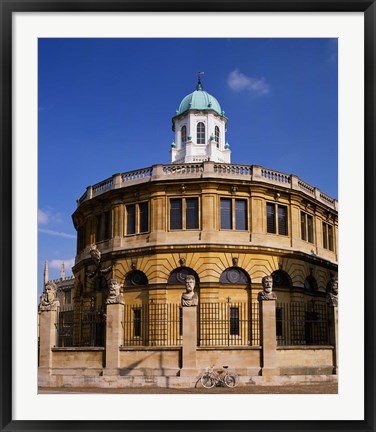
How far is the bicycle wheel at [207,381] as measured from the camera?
24.4 metres

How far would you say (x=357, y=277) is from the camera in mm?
13617

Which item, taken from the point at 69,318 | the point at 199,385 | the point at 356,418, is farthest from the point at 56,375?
the point at 356,418

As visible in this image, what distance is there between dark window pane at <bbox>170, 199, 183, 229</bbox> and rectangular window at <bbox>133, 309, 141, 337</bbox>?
536 cm

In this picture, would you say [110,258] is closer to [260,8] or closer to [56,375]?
[56,375]

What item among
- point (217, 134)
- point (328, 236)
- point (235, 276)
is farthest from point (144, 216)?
point (217, 134)

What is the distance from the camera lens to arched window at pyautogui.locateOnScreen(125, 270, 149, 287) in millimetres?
36500

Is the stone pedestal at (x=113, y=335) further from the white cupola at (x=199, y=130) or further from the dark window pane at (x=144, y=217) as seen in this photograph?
the white cupola at (x=199, y=130)

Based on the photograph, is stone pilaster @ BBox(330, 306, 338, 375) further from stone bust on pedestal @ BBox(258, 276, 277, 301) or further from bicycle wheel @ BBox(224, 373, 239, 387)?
bicycle wheel @ BBox(224, 373, 239, 387)

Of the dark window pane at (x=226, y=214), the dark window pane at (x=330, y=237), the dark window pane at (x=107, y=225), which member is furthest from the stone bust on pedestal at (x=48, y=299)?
the dark window pane at (x=330, y=237)

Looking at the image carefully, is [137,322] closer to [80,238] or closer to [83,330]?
[83,330]

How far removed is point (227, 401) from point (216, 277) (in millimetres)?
20996

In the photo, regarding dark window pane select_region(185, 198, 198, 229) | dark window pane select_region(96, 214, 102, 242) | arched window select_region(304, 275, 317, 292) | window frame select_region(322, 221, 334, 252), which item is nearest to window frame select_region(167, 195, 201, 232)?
dark window pane select_region(185, 198, 198, 229)

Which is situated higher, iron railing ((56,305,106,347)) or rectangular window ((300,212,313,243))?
rectangular window ((300,212,313,243))

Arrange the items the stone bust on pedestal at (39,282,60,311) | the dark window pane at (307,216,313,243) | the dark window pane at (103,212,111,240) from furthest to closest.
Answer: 1. the dark window pane at (307,216,313,243)
2. the dark window pane at (103,212,111,240)
3. the stone bust on pedestal at (39,282,60,311)
